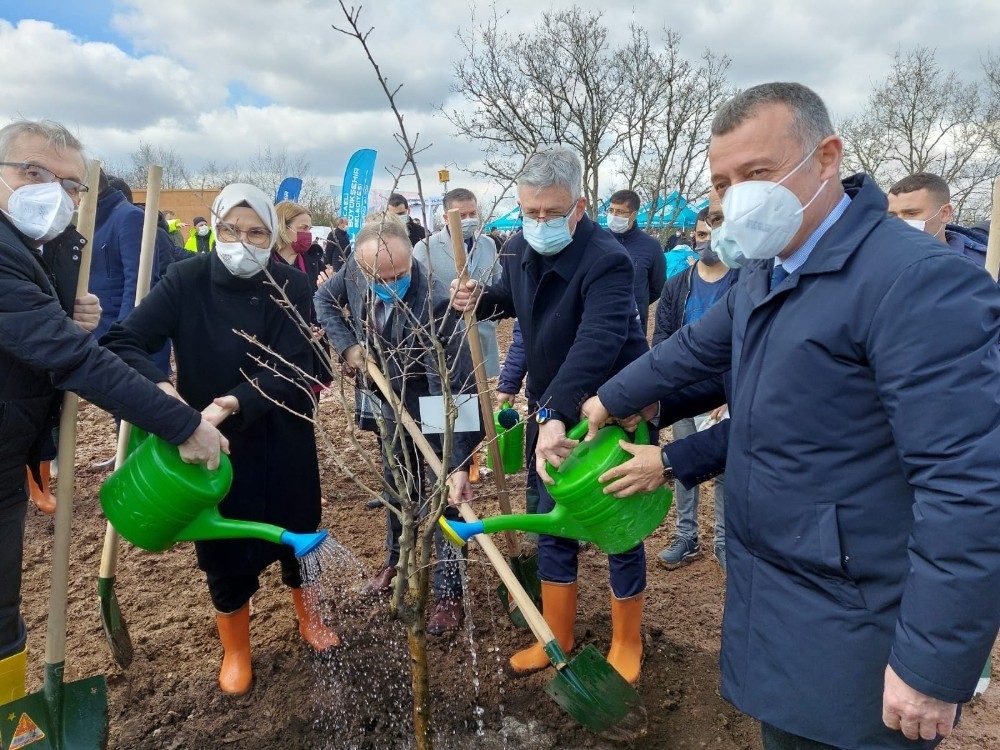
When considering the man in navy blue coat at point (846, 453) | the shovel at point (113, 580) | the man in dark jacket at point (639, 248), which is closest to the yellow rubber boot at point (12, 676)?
the shovel at point (113, 580)

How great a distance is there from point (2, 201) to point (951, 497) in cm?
278

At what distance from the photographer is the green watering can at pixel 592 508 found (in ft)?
6.86

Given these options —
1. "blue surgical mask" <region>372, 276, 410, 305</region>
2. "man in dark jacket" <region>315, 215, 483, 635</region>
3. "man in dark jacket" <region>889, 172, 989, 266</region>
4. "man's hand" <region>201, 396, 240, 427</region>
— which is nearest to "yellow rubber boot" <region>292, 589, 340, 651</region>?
"man in dark jacket" <region>315, 215, 483, 635</region>

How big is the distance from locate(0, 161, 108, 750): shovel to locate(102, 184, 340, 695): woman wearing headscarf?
39cm

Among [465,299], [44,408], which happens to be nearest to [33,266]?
[44,408]

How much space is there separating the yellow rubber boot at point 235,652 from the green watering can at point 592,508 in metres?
1.34

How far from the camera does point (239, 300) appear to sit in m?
2.67

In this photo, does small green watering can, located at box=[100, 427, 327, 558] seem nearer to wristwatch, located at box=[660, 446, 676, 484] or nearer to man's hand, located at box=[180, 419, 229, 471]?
man's hand, located at box=[180, 419, 229, 471]

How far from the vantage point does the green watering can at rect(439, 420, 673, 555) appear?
2090 millimetres

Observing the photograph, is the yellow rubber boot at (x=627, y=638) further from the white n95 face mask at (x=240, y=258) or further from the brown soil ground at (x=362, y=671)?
the white n95 face mask at (x=240, y=258)

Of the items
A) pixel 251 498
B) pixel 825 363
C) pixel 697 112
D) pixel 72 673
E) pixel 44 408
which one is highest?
pixel 697 112

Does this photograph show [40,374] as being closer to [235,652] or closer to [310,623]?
[235,652]

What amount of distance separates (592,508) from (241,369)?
1483 mm

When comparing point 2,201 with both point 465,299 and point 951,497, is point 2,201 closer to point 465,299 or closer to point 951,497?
point 465,299
